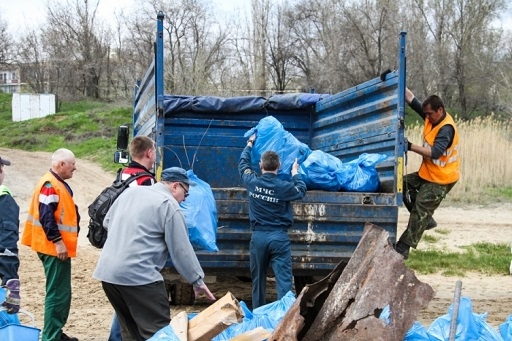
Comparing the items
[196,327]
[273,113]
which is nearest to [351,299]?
[196,327]

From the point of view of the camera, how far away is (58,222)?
5.59 metres

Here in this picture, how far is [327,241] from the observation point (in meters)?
6.24

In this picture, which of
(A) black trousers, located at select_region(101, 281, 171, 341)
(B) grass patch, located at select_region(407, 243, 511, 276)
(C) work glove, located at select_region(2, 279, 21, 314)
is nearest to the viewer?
(A) black trousers, located at select_region(101, 281, 171, 341)

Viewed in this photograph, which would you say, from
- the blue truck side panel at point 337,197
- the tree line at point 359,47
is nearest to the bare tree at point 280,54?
the tree line at point 359,47

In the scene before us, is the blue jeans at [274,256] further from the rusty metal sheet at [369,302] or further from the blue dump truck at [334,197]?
the rusty metal sheet at [369,302]

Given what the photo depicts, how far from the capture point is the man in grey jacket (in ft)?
13.8

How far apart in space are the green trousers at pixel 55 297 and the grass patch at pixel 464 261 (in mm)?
5108

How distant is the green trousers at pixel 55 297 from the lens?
5.57 m

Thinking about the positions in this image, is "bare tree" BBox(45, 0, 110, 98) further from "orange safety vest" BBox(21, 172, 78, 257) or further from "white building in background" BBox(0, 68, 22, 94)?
"orange safety vest" BBox(21, 172, 78, 257)

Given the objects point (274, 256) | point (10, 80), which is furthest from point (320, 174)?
point (10, 80)

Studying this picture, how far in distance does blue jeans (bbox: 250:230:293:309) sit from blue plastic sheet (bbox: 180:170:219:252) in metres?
0.36

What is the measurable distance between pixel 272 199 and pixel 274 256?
0.48 meters

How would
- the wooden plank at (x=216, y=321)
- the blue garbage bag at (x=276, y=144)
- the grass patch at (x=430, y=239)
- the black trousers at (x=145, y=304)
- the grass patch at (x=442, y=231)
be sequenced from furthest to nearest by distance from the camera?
1. the grass patch at (x=442, y=231)
2. the grass patch at (x=430, y=239)
3. the blue garbage bag at (x=276, y=144)
4. the black trousers at (x=145, y=304)
5. the wooden plank at (x=216, y=321)

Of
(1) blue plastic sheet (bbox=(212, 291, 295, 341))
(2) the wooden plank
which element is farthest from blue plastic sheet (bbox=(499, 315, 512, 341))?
(2) the wooden plank
